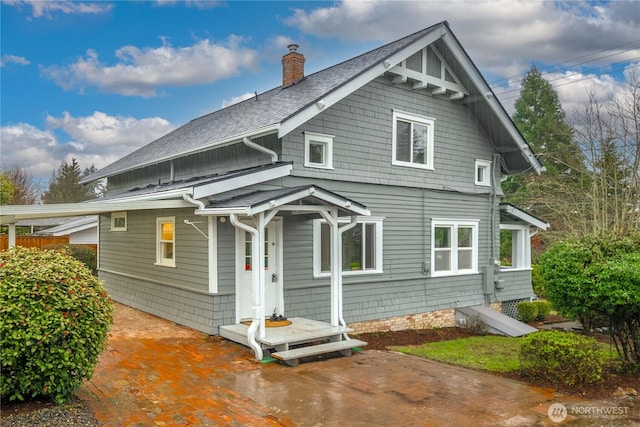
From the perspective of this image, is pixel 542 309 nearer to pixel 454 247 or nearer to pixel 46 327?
pixel 454 247

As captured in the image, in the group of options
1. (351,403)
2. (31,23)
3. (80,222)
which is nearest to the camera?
(351,403)

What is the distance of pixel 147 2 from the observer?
1378 centimetres

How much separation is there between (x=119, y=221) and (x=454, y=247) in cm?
947

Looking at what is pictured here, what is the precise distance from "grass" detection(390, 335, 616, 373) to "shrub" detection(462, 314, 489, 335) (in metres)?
0.80

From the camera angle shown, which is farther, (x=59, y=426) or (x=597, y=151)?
(x=597, y=151)

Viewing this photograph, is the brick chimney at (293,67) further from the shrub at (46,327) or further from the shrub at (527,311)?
the shrub at (527,311)

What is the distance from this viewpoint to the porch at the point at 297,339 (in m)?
7.94

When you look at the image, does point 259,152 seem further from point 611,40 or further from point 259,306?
point 611,40

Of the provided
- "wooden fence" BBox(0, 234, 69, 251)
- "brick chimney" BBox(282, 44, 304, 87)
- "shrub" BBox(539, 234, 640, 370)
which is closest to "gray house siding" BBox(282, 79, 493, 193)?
"brick chimney" BBox(282, 44, 304, 87)

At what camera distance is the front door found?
9.44 meters

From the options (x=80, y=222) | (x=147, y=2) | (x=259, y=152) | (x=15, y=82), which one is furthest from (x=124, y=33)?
(x=80, y=222)

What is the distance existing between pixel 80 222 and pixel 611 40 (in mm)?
26253

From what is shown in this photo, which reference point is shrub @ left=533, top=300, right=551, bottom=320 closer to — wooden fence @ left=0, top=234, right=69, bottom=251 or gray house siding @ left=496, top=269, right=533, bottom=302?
gray house siding @ left=496, top=269, right=533, bottom=302

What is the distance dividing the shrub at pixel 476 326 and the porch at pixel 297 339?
4983 mm
